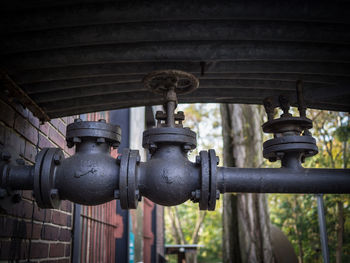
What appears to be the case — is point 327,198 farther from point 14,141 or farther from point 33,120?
point 14,141

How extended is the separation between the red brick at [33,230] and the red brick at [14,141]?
1.42 feet

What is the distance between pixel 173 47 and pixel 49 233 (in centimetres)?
151

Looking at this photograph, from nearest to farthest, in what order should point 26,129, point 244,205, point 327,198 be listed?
point 26,129 < point 244,205 < point 327,198

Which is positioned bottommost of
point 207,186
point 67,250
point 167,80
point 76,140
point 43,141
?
point 67,250

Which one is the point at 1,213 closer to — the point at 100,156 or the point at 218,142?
the point at 100,156

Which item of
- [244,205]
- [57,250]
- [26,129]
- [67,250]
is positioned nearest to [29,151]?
[26,129]

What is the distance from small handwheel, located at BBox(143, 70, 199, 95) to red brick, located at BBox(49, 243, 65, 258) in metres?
1.35

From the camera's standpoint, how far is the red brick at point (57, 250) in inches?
89.7

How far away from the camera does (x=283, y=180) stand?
1.61 metres

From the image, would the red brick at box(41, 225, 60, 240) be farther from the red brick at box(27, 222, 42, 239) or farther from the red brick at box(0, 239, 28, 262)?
the red brick at box(0, 239, 28, 262)

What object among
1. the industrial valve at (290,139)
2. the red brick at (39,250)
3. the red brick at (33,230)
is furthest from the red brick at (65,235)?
the industrial valve at (290,139)

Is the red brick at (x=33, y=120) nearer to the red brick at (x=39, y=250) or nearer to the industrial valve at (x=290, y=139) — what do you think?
the red brick at (x=39, y=250)

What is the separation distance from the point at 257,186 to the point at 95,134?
819 mm

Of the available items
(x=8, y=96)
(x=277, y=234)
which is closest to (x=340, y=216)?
(x=277, y=234)
